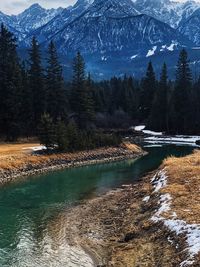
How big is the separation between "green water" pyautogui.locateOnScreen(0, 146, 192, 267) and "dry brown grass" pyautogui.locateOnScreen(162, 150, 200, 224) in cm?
642

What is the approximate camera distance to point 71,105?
8675 cm

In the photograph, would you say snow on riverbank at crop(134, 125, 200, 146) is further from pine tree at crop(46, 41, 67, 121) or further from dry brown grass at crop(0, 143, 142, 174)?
pine tree at crop(46, 41, 67, 121)

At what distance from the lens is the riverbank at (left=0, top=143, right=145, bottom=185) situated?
46594 millimetres

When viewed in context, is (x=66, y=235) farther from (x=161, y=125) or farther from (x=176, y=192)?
(x=161, y=125)

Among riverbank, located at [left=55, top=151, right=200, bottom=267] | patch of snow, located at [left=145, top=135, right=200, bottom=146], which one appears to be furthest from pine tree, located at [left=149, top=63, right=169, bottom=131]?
riverbank, located at [left=55, top=151, right=200, bottom=267]

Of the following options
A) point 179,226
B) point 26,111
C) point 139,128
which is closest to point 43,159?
point 26,111

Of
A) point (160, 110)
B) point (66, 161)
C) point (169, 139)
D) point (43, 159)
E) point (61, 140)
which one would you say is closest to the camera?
point (43, 159)

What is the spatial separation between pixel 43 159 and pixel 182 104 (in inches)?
2008

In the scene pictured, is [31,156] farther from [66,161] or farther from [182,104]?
[182,104]

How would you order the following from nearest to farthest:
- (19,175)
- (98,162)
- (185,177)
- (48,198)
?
(185,177), (48,198), (19,175), (98,162)

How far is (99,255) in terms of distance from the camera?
864 inches

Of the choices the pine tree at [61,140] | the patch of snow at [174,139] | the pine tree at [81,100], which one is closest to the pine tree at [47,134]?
the pine tree at [61,140]

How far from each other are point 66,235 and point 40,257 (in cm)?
380

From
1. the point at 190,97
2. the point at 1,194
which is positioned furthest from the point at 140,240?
the point at 190,97
